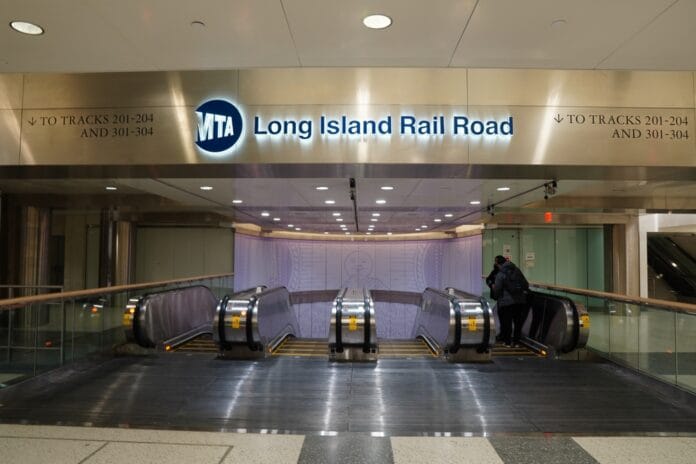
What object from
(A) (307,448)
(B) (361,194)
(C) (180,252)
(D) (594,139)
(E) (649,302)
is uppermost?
(D) (594,139)

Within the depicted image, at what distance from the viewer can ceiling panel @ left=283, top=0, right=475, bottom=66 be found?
11.8 feet

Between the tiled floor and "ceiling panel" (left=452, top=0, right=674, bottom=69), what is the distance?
3.38 metres

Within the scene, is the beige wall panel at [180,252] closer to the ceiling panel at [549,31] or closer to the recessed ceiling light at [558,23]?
the ceiling panel at [549,31]

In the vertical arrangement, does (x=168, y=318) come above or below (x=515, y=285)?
below

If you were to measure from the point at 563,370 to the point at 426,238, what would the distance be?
14.9 meters

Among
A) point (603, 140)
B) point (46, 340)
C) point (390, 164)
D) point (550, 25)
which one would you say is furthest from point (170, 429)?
point (603, 140)

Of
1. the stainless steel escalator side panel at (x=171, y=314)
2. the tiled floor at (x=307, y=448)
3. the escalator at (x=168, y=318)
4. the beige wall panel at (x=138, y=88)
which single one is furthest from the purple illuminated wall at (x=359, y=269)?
the tiled floor at (x=307, y=448)

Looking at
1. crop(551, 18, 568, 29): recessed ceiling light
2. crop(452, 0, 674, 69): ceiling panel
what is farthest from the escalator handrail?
crop(551, 18, 568, 29): recessed ceiling light

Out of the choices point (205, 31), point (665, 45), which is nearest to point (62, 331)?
point (205, 31)

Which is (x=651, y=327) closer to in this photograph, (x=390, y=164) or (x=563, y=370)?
(x=563, y=370)

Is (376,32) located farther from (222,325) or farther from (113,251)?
(113,251)

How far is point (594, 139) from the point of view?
16.5 ft

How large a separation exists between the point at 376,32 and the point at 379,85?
0.94 metres

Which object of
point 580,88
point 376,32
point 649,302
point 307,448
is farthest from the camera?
point 649,302
